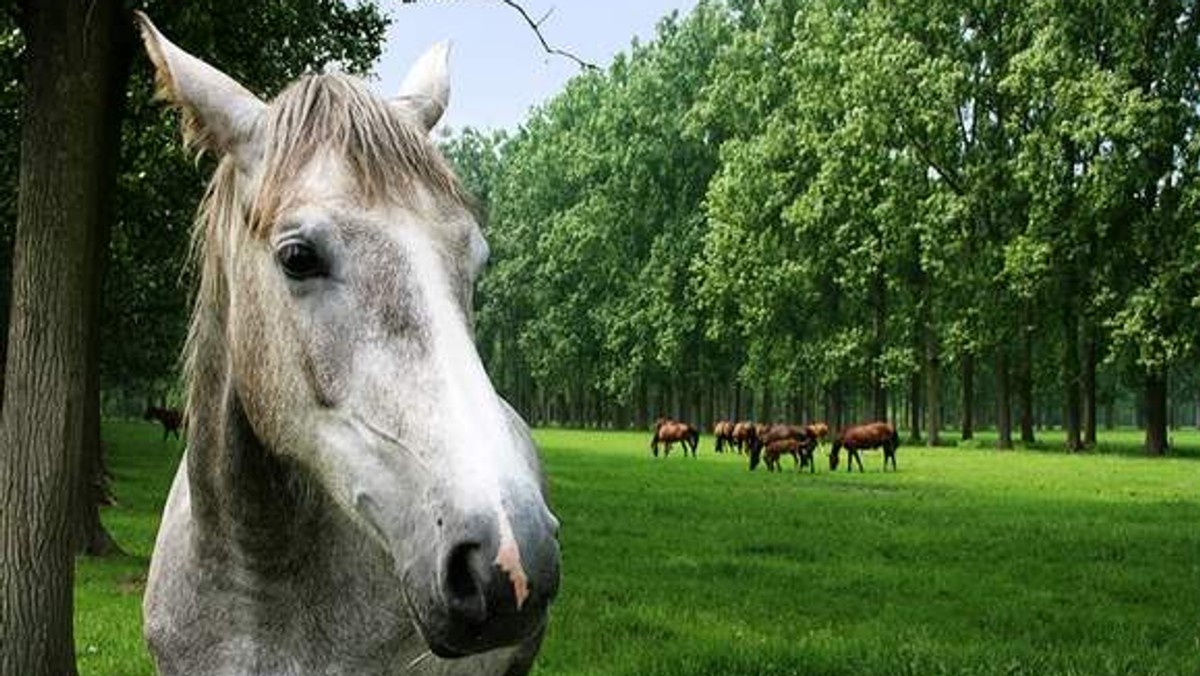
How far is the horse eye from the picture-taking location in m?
2.67

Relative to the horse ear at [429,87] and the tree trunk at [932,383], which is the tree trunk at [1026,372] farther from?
the horse ear at [429,87]

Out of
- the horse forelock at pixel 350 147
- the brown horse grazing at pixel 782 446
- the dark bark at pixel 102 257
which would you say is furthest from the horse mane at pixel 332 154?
the brown horse grazing at pixel 782 446

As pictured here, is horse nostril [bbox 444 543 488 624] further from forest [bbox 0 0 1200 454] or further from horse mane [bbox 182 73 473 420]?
forest [bbox 0 0 1200 454]

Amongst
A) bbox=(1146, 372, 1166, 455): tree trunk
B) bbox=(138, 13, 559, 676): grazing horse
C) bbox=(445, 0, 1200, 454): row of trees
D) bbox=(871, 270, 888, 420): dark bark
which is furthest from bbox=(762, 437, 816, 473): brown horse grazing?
bbox=(138, 13, 559, 676): grazing horse

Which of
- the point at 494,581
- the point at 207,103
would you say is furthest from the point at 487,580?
the point at 207,103

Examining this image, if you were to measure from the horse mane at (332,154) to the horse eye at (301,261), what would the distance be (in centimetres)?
13

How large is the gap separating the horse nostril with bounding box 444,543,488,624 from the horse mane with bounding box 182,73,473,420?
2.99 ft

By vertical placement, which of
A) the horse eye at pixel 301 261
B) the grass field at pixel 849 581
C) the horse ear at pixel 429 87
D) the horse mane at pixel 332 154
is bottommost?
the grass field at pixel 849 581

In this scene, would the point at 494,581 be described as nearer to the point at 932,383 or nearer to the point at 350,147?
the point at 350,147

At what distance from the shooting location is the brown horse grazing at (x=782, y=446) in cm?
3197

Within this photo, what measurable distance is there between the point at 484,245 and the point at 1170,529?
17.5 metres

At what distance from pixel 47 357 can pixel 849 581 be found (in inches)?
328

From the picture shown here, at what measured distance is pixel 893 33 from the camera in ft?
158

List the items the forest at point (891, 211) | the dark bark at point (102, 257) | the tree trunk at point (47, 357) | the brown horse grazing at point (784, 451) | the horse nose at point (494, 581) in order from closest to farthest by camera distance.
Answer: the horse nose at point (494, 581)
the tree trunk at point (47, 357)
the dark bark at point (102, 257)
the brown horse grazing at point (784, 451)
the forest at point (891, 211)
